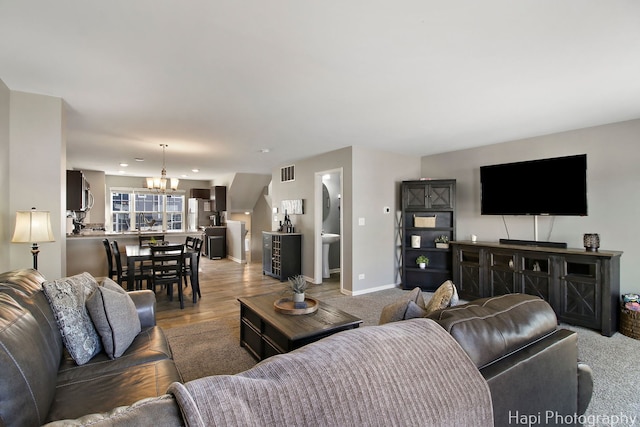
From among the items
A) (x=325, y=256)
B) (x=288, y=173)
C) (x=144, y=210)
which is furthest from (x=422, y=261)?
(x=144, y=210)

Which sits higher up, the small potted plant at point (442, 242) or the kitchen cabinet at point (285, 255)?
the small potted plant at point (442, 242)

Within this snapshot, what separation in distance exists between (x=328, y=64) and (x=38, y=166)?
2.77 metres

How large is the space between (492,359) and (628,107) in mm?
3626

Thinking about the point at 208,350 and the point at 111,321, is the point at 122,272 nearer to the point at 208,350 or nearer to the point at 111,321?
the point at 208,350

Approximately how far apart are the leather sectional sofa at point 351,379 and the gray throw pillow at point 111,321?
0.14 m

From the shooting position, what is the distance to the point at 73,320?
1.76 metres

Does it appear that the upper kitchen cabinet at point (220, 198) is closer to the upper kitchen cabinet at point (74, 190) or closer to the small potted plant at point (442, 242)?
the upper kitchen cabinet at point (74, 190)

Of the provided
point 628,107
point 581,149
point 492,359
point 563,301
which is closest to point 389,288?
point 563,301

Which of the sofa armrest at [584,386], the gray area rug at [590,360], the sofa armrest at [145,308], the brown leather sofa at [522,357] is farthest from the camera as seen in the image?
the sofa armrest at [145,308]

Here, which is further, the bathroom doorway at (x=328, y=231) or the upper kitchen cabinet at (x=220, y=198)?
the upper kitchen cabinet at (x=220, y=198)

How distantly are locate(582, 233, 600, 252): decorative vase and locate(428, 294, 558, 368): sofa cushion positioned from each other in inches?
116

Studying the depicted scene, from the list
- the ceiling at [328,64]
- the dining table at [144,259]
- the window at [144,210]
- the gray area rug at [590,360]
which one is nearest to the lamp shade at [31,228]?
the ceiling at [328,64]

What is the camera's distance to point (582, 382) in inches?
58.3

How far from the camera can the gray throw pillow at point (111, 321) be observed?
183cm
